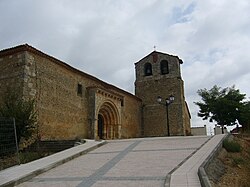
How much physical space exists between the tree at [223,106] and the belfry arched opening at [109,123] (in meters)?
10.2

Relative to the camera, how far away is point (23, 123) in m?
12.3

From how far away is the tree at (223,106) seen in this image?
87.4 feet

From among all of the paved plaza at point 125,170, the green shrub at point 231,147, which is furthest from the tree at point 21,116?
the green shrub at point 231,147

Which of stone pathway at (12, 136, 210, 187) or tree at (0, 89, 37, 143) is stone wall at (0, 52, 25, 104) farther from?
stone pathway at (12, 136, 210, 187)

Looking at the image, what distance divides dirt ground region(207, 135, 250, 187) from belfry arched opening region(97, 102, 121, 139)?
39.7ft

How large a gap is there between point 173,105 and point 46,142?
Result: 17147mm

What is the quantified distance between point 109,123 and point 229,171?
14.6 meters

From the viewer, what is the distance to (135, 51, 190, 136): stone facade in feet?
94.0

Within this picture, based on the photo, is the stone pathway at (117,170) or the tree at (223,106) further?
the tree at (223,106)

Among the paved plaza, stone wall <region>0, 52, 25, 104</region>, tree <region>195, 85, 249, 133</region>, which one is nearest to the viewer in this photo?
the paved plaza

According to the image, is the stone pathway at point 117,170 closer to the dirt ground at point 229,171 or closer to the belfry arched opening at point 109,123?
the dirt ground at point 229,171

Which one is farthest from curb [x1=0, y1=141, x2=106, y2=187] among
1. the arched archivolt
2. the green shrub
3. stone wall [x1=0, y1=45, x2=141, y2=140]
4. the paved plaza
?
the arched archivolt

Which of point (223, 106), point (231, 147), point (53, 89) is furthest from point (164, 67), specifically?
point (231, 147)

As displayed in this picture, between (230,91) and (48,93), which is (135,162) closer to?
(48,93)
